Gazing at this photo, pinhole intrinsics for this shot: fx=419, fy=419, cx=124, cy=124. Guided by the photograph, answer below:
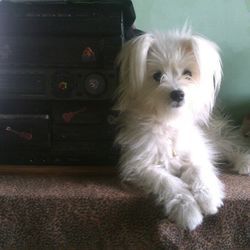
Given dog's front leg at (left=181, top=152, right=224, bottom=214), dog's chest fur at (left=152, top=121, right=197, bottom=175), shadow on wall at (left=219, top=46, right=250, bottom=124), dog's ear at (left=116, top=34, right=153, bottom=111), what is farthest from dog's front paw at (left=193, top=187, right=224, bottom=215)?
shadow on wall at (left=219, top=46, right=250, bottom=124)

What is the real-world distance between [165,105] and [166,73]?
10 cm

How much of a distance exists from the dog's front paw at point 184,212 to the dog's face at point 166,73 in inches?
10.7

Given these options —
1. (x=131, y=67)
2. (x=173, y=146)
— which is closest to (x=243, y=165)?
(x=173, y=146)

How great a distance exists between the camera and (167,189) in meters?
1.02

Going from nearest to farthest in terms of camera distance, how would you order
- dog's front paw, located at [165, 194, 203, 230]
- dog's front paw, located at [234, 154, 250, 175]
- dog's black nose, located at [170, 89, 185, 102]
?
dog's front paw, located at [165, 194, 203, 230] → dog's black nose, located at [170, 89, 185, 102] → dog's front paw, located at [234, 154, 250, 175]

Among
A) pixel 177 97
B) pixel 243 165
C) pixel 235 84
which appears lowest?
pixel 243 165

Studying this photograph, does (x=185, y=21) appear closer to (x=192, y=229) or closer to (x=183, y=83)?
(x=183, y=83)

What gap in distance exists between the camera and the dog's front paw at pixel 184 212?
37.4 inches

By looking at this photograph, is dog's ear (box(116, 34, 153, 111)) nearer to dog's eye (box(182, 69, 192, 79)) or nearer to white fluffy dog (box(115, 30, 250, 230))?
white fluffy dog (box(115, 30, 250, 230))

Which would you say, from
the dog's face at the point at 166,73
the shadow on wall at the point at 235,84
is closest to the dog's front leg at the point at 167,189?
the dog's face at the point at 166,73

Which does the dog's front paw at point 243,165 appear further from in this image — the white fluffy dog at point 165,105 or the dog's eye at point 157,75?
the dog's eye at point 157,75

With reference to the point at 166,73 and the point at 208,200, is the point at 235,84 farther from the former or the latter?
the point at 208,200

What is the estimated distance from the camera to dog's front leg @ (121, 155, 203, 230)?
0.95 meters

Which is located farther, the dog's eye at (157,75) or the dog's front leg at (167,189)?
the dog's eye at (157,75)
